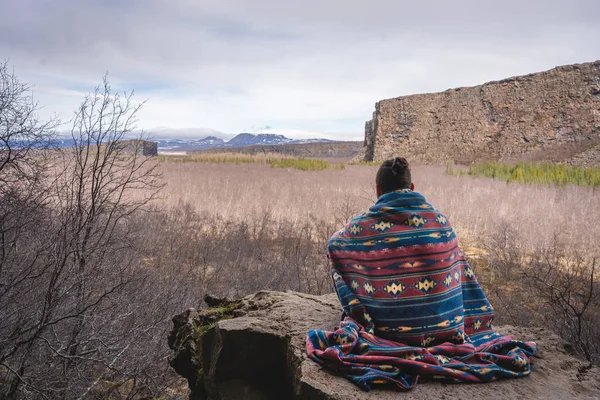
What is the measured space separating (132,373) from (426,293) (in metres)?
3.19

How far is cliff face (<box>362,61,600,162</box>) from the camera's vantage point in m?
24.8

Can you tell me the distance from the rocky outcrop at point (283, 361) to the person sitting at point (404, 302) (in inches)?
3.8

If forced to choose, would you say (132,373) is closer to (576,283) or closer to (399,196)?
(399,196)

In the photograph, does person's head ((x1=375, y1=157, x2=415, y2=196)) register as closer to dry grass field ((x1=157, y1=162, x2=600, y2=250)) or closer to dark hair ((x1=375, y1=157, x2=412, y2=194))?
dark hair ((x1=375, y1=157, x2=412, y2=194))

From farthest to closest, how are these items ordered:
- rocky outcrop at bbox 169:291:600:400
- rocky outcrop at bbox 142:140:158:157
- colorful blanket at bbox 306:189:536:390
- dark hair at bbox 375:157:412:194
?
rocky outcrop at bbox 142:140:158:157 → dark hair at bbox 375:157:412:194 → colorful blanket at bbox 306:189:536:390 → rocky outcrop at bbox 169:291:600:400

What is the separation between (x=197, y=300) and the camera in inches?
241

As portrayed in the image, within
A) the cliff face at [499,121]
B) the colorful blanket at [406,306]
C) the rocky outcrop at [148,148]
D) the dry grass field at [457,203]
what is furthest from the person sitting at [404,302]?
the cliff face at [499,121]

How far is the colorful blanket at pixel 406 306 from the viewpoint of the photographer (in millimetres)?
2348

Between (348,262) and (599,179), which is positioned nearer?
(348,262)

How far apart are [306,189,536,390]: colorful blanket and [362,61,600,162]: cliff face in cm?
2388

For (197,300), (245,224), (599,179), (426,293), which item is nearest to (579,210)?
(599,179)

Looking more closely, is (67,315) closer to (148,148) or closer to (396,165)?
(396,165)

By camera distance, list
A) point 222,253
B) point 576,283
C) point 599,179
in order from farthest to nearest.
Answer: point 599,179 → point 222,253 → point 576,283

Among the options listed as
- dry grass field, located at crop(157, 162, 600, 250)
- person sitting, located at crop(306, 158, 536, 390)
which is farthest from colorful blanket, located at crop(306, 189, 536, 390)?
dry grass field, located at crop(157, 162, 600, 250)
